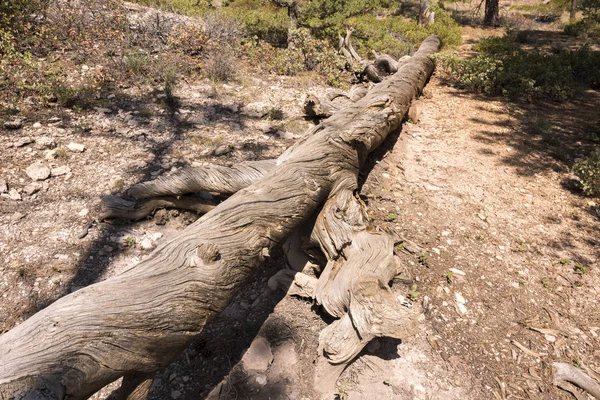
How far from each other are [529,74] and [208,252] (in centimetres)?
899

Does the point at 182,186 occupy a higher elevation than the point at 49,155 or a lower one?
lower

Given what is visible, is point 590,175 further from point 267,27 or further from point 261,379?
point 267,27

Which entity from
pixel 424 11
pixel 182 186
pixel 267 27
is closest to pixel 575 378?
pixel 182 186

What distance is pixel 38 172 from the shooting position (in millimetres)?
4258

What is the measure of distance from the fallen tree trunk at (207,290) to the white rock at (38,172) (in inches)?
78.9

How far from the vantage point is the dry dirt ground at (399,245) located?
9.15ft

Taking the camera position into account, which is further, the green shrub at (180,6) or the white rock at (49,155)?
the green shrub at (180,6)

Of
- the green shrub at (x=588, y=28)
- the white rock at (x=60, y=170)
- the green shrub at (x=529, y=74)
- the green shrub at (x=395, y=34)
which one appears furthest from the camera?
the green shrub at (x=588, y=28)

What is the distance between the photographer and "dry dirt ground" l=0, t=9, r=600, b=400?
9.15 ft

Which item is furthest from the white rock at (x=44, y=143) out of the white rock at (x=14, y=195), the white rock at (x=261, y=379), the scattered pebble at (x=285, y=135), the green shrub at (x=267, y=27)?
the green shrub at (x=267, y=27)

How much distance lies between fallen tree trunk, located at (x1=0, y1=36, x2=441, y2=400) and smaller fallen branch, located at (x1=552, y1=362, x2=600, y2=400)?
1.38 meters

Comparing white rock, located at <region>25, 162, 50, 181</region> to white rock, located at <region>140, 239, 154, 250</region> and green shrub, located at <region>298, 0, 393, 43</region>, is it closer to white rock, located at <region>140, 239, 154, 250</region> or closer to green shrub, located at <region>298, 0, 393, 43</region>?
white rock, located at <region>140, 239, 154, 250</region>

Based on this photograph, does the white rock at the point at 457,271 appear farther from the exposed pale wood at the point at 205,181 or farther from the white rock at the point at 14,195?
the white rock at the point at 14,195

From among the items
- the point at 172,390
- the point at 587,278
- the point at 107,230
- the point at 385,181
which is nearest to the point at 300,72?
the point at 385,181
